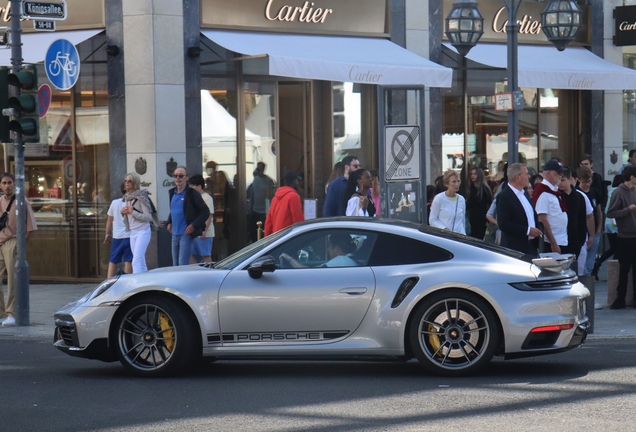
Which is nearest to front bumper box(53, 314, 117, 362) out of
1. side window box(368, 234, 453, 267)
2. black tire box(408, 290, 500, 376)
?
side window box(368, 234, 453, 267)

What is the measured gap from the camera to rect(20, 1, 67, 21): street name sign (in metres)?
12.5

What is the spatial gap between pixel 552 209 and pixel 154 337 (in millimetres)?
5386

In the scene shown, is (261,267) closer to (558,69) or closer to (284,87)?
(284,87)

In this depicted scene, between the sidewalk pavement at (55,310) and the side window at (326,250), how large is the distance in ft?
11.8

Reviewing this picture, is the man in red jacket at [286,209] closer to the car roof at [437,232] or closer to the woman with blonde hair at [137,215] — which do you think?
the woman with blonde hair at [137,215]

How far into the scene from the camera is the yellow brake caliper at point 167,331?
8.18 meters

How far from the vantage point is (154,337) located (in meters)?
8.21

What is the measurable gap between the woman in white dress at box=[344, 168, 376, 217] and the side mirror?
15.4 ft

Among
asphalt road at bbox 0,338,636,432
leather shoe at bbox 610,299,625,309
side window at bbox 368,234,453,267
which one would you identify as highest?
side window at bbox 368,234,453,267

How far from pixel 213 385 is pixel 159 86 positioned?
8768 mm

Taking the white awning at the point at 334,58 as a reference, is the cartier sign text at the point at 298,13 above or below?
above

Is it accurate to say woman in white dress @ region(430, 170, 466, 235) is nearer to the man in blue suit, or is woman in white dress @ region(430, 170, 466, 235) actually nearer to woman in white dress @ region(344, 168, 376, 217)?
woman in white dress @ region(344, 168, 376, 217)

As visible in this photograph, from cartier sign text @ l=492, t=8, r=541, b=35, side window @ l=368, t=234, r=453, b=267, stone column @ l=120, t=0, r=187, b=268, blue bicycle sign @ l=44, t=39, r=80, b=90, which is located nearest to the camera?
side window @ l=368, t=234, r=453, b=267

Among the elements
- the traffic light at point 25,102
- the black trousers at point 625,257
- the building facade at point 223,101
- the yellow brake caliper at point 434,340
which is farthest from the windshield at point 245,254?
the building facade at point 223,101
